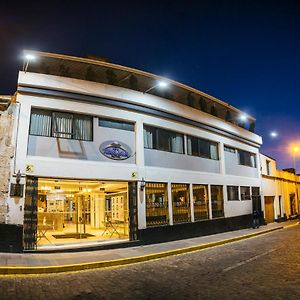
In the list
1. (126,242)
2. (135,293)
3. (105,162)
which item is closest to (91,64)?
(105,162)

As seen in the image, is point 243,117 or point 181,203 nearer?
point 181,203

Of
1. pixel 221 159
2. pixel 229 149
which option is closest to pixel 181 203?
pixel 221 159

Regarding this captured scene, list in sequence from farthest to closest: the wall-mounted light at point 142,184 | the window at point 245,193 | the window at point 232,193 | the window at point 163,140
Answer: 1. the window at point 245,193
2. the window at point 232,193
3. the window at point 163,140
4. the wall-mounted light at point 142,184

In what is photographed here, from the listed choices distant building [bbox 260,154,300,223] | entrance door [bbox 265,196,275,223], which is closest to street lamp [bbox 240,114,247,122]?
distant building [bbox 260,154,300,223]

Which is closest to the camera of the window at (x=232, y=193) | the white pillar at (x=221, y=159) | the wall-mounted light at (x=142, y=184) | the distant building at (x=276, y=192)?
the wall-mounted light at (x=142, y=184)

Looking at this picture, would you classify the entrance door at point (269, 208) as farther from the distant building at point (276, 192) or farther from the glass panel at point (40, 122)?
the glass panel at point (40, 122)

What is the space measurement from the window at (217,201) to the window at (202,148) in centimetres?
208

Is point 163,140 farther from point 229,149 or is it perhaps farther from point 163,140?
point 229,149

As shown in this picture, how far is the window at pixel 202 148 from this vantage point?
1794 centimetres

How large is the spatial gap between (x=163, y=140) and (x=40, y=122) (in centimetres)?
661

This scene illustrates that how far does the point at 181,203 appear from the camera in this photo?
54.2ft

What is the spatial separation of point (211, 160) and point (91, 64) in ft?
33.1

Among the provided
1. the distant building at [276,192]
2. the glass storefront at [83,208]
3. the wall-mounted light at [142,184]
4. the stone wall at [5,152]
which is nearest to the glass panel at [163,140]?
the wall-mounted light at [142,184]

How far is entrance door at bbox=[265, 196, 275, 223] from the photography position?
27484mm
